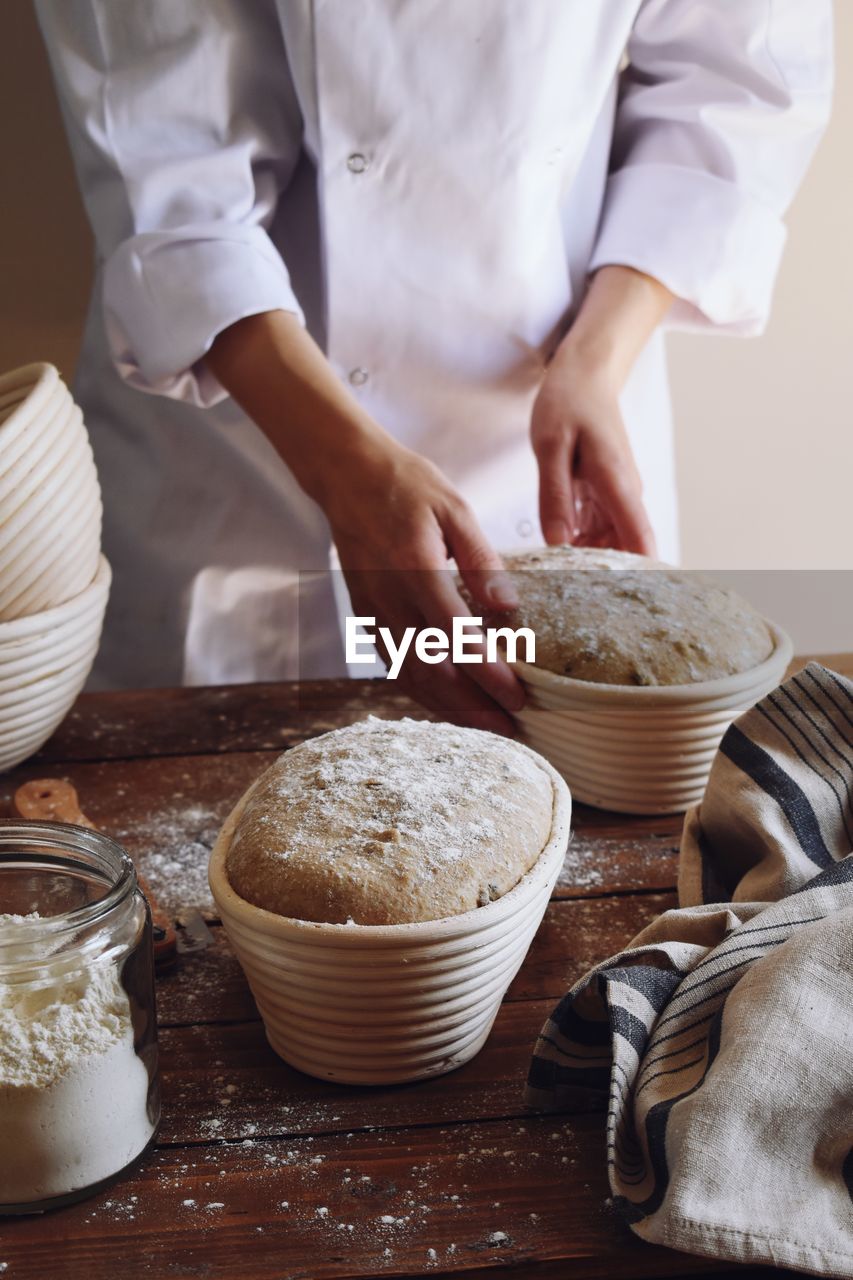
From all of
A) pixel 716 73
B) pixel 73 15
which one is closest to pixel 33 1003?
pixel 73 15

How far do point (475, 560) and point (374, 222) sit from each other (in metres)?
0.45

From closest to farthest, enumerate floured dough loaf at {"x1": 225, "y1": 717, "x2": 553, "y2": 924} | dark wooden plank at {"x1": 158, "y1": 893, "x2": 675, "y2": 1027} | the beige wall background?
floured dough loaf at {"x1": 225, "y1": 717, "x2": 553, "y2": 924}
dark wooden plank at {"x1": 158, "y1": 893, "x2": 675, "y2": 1027}
the beige wall background

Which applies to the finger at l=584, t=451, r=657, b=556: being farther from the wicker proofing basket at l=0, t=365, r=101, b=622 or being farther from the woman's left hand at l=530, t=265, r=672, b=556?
the wicker proofing basket at l=0, t=365, r=101, b=622

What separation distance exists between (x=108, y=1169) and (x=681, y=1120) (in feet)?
0.92

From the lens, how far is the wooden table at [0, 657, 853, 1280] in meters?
0.56

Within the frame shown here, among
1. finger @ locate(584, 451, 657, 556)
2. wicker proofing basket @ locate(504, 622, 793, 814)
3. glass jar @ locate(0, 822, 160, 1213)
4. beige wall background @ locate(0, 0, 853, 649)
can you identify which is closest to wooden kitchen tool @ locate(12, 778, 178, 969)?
glass jar @ locate(0, 822, 160, 1213)

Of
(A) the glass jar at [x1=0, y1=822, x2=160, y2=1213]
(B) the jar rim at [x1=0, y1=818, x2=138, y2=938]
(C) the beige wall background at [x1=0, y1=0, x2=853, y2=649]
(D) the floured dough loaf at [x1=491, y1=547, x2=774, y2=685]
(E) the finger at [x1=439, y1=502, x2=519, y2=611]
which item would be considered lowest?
(C) the beige wall background at [x1=0, y1=0, x2=853, y2=649]

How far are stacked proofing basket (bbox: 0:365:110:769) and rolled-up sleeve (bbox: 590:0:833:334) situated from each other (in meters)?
0.72

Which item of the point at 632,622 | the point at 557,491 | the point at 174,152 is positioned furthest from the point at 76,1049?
the point at 174,152

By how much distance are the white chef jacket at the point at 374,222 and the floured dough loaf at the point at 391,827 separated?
59 centimetres

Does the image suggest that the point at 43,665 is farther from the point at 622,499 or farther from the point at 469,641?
the point at 622,499

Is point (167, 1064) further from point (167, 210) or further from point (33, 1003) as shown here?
point (167, 210)

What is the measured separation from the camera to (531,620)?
3.43 ft

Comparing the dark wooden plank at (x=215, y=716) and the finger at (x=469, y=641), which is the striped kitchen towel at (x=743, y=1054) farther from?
the dark wooden plank at (x=215, y=716)
